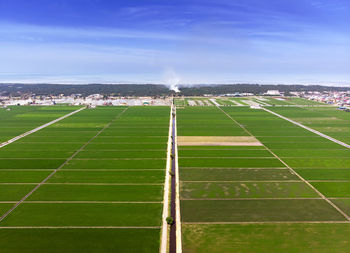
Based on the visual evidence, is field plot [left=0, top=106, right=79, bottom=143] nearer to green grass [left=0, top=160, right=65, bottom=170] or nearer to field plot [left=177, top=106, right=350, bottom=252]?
green grass [left=0, top=160, right=65, bottom=170]

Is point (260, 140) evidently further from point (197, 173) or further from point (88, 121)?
point (88, 121)

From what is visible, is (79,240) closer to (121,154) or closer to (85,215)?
(85,215)

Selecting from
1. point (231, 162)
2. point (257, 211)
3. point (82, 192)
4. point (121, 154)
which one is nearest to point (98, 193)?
point (82, 192)

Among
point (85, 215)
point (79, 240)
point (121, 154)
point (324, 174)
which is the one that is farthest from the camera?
point (121, 154)

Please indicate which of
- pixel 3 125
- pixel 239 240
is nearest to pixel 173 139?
pixel 239 240

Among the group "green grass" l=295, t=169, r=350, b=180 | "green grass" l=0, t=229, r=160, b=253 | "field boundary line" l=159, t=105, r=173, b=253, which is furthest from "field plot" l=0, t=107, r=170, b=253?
"green grass" l=295, t=169, r=350, b=180

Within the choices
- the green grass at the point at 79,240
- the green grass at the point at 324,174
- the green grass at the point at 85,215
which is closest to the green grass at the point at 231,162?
the green grass at the point at 324,174
